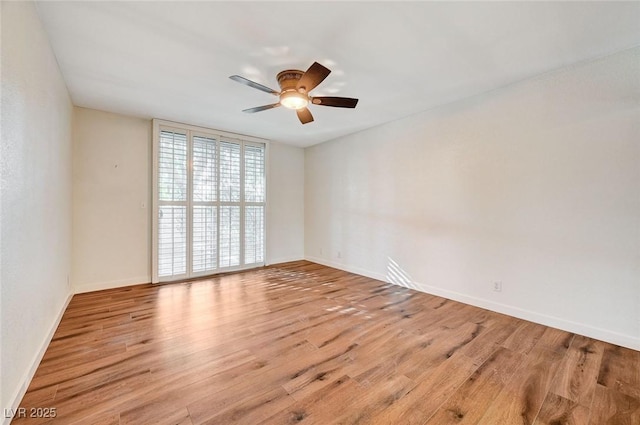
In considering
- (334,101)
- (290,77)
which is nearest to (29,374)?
(290,77)

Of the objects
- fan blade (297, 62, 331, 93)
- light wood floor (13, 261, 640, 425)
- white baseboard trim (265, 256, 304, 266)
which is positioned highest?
fan blade (297, 62, 331, 93)

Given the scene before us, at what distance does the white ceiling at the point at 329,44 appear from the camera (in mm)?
1825

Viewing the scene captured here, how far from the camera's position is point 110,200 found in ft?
12.4

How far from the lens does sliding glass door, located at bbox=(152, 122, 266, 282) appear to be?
13.5ft

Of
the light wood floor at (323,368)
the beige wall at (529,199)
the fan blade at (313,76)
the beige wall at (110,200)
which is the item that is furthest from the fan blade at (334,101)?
the beige wall at (110,200)

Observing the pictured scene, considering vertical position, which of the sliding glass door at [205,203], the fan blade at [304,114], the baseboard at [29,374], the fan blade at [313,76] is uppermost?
the fan blade at [313,76]

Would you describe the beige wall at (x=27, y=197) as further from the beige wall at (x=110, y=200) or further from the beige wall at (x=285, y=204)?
the beige wall at (x=285, y=204)

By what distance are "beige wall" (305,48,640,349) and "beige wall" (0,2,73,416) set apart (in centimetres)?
389

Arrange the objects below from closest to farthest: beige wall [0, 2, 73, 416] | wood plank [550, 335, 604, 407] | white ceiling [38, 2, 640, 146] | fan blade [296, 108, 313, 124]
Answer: beige wall [0, 2, 73, 416], wood plank [550, 335, 604, 407], white ceiling [38, 2, 640, 146], fan blade [296, 108, 313, 124]

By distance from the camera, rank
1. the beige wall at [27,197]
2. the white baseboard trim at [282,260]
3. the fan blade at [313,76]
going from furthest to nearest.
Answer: the white baseboard trim at [282,260] → the fan blade at [313,76] → the beige wall at [27,197]

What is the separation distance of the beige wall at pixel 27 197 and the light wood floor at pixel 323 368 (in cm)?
28

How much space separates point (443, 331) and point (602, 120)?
2.42 m

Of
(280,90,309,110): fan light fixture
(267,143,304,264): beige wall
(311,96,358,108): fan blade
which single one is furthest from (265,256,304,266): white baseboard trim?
(311,96,358,108): fan blade

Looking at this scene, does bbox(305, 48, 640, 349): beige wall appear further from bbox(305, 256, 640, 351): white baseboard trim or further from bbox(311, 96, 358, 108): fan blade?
bbox(311, 96, 358, 108): fan blade
